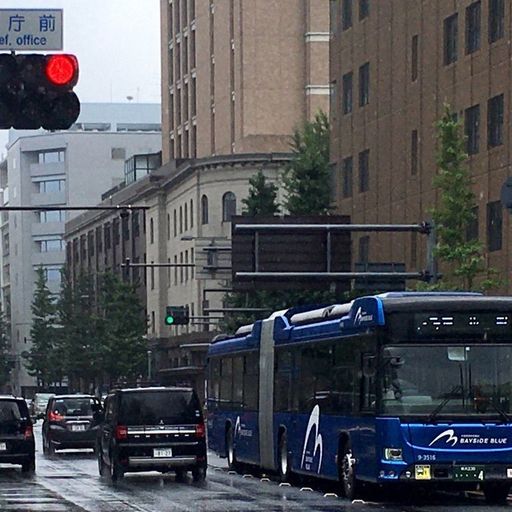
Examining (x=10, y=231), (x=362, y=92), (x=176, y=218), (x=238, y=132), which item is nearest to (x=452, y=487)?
(x=362, y=92)

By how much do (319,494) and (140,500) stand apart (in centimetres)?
298

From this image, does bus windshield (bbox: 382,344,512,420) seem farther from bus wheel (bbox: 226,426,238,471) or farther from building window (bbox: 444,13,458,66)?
building window (bbox: 444,13,458,66)

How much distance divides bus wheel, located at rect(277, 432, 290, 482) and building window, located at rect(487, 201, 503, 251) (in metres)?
24.7

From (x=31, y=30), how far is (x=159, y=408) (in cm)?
1851

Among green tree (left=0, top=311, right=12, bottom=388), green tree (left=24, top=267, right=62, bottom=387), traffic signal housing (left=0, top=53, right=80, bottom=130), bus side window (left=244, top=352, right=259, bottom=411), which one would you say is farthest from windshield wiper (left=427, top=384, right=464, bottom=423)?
green tree (left=0, top=311, right=12, bottom=388)

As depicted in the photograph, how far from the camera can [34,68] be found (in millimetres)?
15039

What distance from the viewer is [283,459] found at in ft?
99.6

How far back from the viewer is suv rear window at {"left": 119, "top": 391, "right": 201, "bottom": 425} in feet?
108

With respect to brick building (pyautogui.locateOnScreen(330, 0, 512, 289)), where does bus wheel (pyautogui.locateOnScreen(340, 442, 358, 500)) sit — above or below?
below

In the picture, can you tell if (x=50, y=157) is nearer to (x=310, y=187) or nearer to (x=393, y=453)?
(x=310, y=187)

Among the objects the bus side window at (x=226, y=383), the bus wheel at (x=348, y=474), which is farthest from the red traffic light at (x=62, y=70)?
the bus side window at (x=226, y=383)

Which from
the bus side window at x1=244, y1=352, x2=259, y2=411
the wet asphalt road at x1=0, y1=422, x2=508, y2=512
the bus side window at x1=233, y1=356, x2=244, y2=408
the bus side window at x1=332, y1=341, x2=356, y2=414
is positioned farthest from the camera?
the bus side window at x1=233, y1=356, x2=244, y2=408

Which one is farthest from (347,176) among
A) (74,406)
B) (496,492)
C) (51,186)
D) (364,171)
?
(51,186)

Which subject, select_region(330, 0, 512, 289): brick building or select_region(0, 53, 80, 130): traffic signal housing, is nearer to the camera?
select_region(0, 53, 80, 130): traffic signal housing
